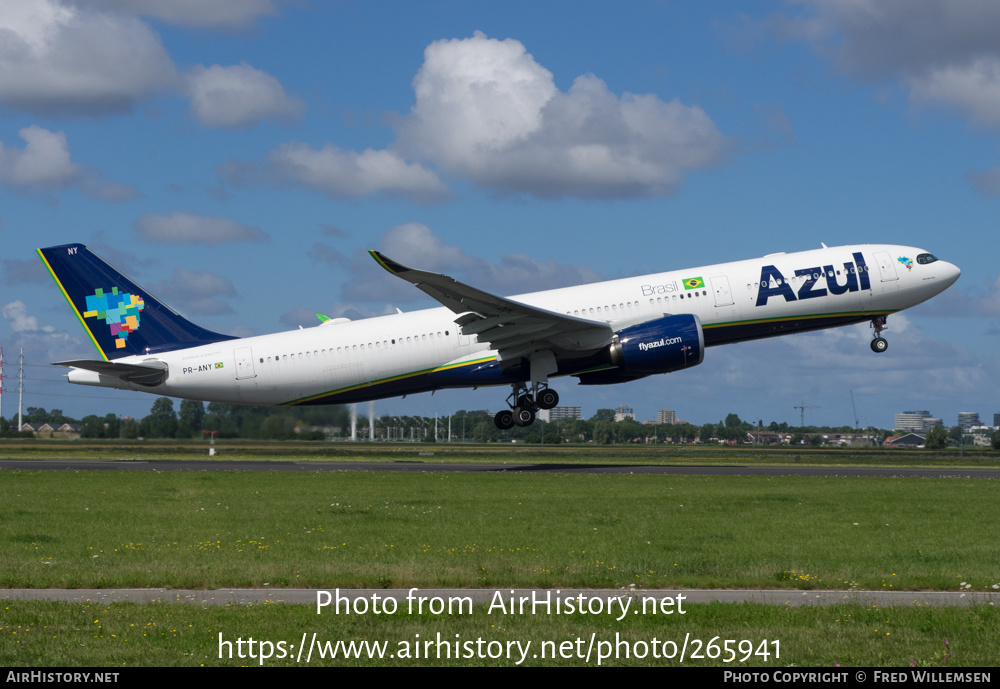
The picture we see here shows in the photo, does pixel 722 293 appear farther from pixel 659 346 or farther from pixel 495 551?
pixel 495 551

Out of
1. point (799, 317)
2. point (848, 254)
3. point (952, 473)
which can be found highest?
point (848, 254)

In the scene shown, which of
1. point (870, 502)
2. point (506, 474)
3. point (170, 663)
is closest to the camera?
point (170, 663)

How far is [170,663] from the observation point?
9.59m

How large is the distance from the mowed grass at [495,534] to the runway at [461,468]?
6.44 meters

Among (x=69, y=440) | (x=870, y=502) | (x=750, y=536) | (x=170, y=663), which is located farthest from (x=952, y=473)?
(x=69, y=440)

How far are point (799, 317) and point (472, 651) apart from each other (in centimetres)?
3104

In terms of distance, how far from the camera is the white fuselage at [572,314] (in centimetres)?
3772

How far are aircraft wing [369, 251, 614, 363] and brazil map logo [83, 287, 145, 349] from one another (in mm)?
14865

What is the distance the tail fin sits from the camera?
41.5 m

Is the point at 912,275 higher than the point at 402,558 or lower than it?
higher

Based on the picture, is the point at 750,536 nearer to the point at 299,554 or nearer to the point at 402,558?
the point at 402,558

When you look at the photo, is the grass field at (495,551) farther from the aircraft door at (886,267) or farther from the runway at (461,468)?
the aircraft door at (886,267)

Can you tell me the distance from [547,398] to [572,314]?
13.3 ft

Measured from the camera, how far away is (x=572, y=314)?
3894cm
